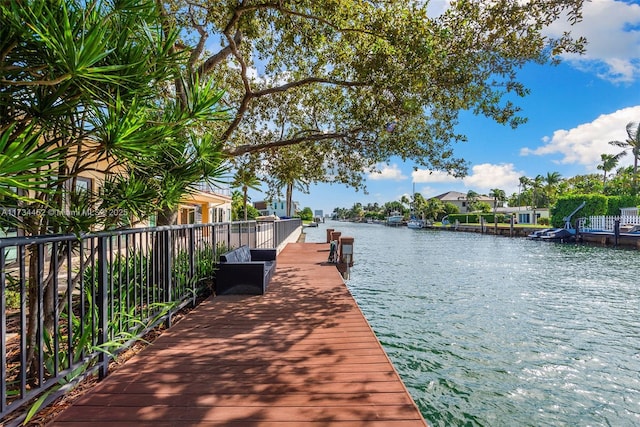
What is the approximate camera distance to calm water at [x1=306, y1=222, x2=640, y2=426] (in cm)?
419

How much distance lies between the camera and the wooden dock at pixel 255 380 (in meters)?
2.30

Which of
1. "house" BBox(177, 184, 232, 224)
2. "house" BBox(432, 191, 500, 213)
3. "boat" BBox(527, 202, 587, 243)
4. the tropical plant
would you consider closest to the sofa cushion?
the tropical plant

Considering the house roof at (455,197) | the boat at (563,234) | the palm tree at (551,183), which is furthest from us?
the house roof at (455,197)

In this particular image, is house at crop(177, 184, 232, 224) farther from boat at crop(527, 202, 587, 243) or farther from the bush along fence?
boat at crop(527, 202, 587, 243)

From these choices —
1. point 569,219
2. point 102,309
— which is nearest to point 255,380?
point 102,309

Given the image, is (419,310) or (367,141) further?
(367,141)

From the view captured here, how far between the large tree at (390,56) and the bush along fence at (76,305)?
328 cm

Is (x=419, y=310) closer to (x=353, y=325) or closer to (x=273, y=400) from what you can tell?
(x=353, y=325)

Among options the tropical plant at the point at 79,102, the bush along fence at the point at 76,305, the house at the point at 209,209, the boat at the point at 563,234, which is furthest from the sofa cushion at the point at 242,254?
the boat at the point at 563,234

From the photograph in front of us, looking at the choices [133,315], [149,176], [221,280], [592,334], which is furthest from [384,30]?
[592,334]

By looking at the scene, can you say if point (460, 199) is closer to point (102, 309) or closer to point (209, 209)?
point (209, 209)

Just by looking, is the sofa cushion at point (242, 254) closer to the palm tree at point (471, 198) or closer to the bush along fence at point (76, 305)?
the bush along fence at point (76, 305)

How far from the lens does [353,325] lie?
426 centimetres

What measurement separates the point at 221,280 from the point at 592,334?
7.45m
